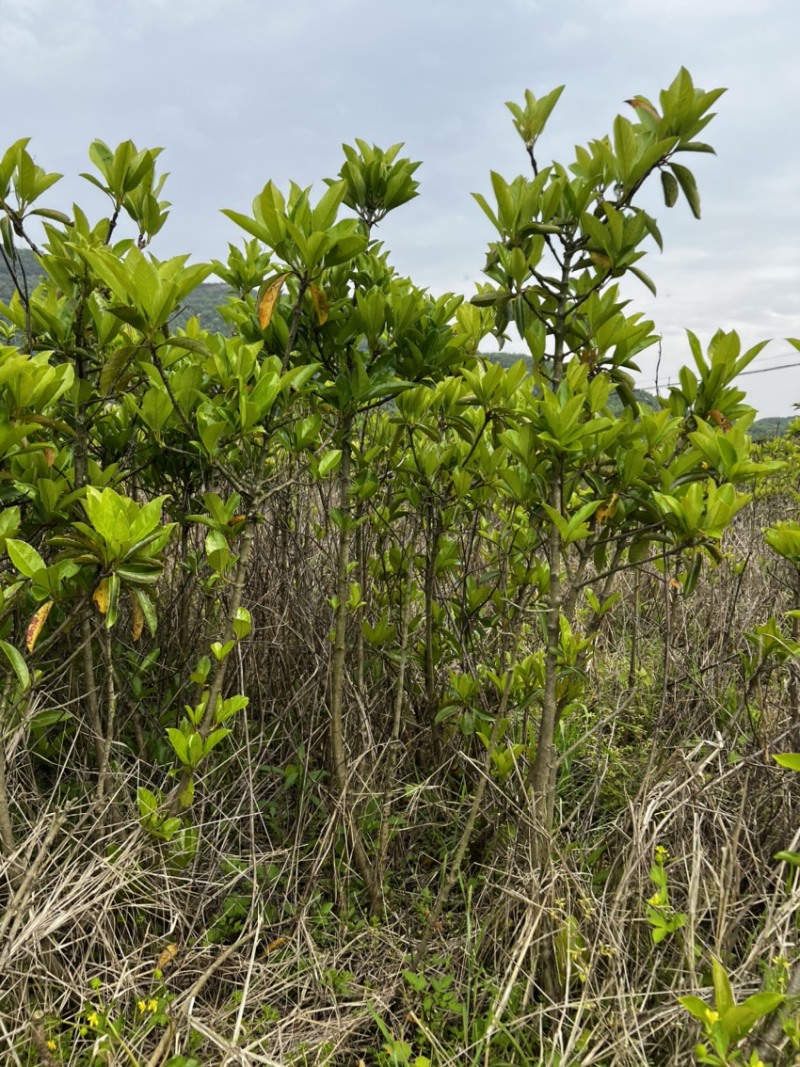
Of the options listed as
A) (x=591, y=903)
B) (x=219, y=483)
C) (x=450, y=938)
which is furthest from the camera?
(x=219, y=483)

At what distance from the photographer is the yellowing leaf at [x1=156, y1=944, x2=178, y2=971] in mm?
1694

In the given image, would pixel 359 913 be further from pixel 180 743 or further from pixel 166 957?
pixel 180 743

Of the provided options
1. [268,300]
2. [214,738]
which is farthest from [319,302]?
[214,738]

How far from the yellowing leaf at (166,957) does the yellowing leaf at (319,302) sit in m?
1.70

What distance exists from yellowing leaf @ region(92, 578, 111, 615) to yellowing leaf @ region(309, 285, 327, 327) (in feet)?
2.77

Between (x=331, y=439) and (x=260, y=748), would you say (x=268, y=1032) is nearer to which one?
(x=260, y=748)

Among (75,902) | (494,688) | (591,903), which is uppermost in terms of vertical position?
(494,688)

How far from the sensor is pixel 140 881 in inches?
70.9

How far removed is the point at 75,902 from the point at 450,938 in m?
1.06

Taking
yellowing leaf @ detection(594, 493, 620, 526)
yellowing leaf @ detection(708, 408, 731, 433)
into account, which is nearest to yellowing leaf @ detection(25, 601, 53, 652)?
yellowing leaf @ detection(594, 493, 620, 526)

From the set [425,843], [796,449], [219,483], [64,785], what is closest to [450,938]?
[425,843]

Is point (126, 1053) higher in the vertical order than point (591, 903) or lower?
lower

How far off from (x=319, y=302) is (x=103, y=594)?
0.90 m

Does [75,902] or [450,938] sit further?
[450,938]
